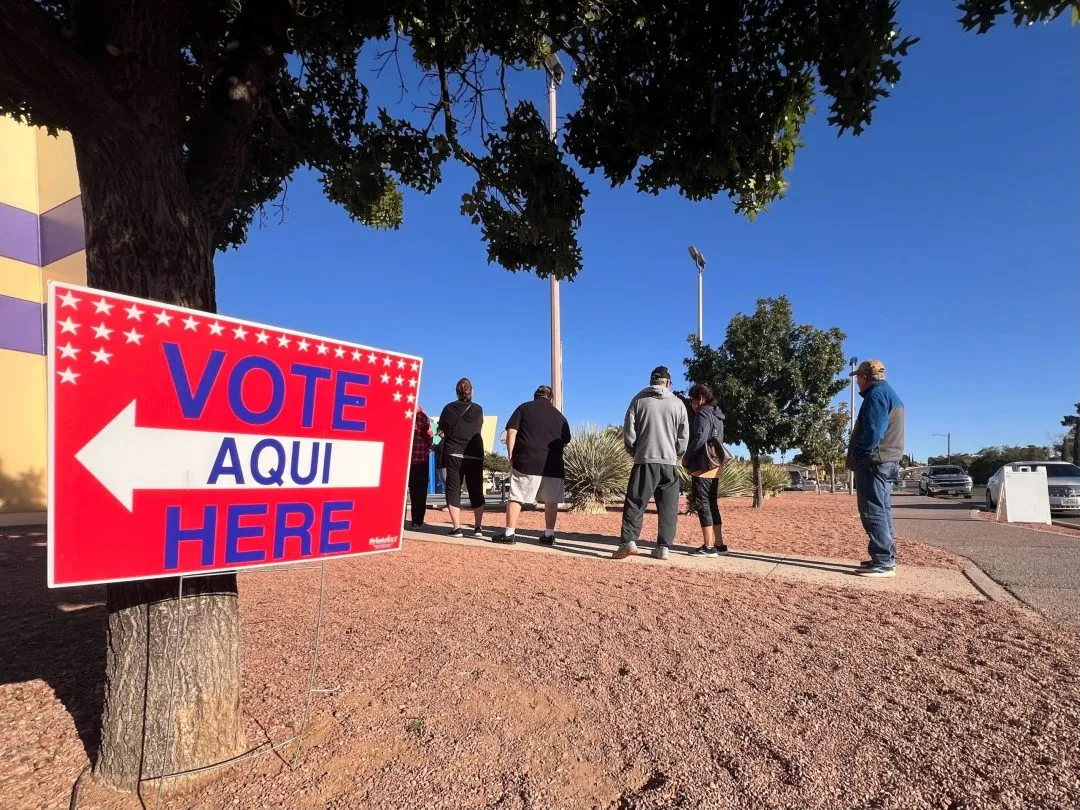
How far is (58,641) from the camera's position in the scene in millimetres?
3113

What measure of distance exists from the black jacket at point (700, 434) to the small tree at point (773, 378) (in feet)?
20.2

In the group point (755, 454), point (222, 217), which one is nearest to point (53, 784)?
point (222, 217)

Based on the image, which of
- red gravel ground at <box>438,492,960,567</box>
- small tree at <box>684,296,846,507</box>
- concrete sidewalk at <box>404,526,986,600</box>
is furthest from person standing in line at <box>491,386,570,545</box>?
small tree at <box>684,296,846,507</box>

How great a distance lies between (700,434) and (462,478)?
2952 mm

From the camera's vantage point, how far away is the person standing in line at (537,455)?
6.29m

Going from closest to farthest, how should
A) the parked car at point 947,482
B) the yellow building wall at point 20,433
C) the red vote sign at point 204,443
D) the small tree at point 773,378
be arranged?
the red vote sign at point 204,443
the yellow building wall at point 20,433
the small tree at point 773,378
the parked car at point 947,482

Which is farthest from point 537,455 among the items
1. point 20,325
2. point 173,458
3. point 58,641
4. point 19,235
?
point 19,235

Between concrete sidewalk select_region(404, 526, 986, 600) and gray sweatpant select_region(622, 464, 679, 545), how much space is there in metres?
0.24

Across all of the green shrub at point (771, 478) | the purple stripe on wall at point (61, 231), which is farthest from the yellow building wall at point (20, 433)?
the green shrub at point (771, 478)

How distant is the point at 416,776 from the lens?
1938mm

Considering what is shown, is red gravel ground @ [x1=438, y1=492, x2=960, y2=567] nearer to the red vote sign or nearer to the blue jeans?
the blue jeans

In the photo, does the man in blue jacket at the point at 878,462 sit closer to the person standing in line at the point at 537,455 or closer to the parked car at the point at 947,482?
the person standing in line at the point at 537,455

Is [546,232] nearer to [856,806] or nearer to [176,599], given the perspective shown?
[176,599]

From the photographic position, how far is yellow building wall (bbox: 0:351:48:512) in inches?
370
